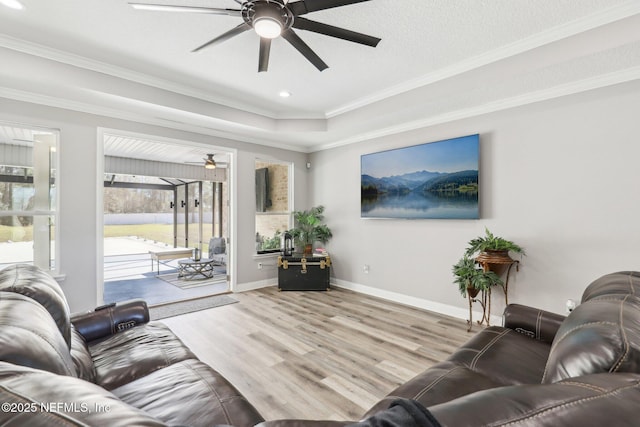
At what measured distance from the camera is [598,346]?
847 mm

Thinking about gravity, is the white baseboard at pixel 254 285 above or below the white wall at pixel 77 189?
below

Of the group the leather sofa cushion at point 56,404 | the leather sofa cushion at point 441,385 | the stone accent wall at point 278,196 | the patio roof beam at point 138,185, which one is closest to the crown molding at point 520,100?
the stone accent wall at point 278,196

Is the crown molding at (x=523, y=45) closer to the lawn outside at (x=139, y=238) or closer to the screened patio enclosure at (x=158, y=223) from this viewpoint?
the screened patio enclosure at (x=158, y=223)

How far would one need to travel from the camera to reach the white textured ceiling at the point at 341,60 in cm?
229

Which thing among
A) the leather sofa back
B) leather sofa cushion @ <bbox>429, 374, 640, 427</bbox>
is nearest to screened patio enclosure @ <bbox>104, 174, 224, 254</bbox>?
the leather sofa back

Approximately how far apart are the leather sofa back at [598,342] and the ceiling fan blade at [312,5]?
198 centimetres

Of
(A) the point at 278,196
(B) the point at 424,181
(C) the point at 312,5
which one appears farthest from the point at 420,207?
(C) the point at 312,5

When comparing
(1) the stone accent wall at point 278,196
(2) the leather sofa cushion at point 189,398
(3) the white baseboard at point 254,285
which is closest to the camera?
(2) the leather sofa cushion at point 189,398

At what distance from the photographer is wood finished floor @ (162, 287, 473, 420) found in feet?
6.97

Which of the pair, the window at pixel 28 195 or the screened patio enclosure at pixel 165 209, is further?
the screened patio enclosure at pixel 165 209

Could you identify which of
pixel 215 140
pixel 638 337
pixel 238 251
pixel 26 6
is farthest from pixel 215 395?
pixel 215 140

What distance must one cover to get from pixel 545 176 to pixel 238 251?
14.4 ft

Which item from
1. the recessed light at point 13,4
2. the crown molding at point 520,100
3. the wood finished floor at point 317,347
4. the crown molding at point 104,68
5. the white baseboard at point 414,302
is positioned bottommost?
the wood finished floor at point 317,347

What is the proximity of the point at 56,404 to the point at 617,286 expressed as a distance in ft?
7.36
